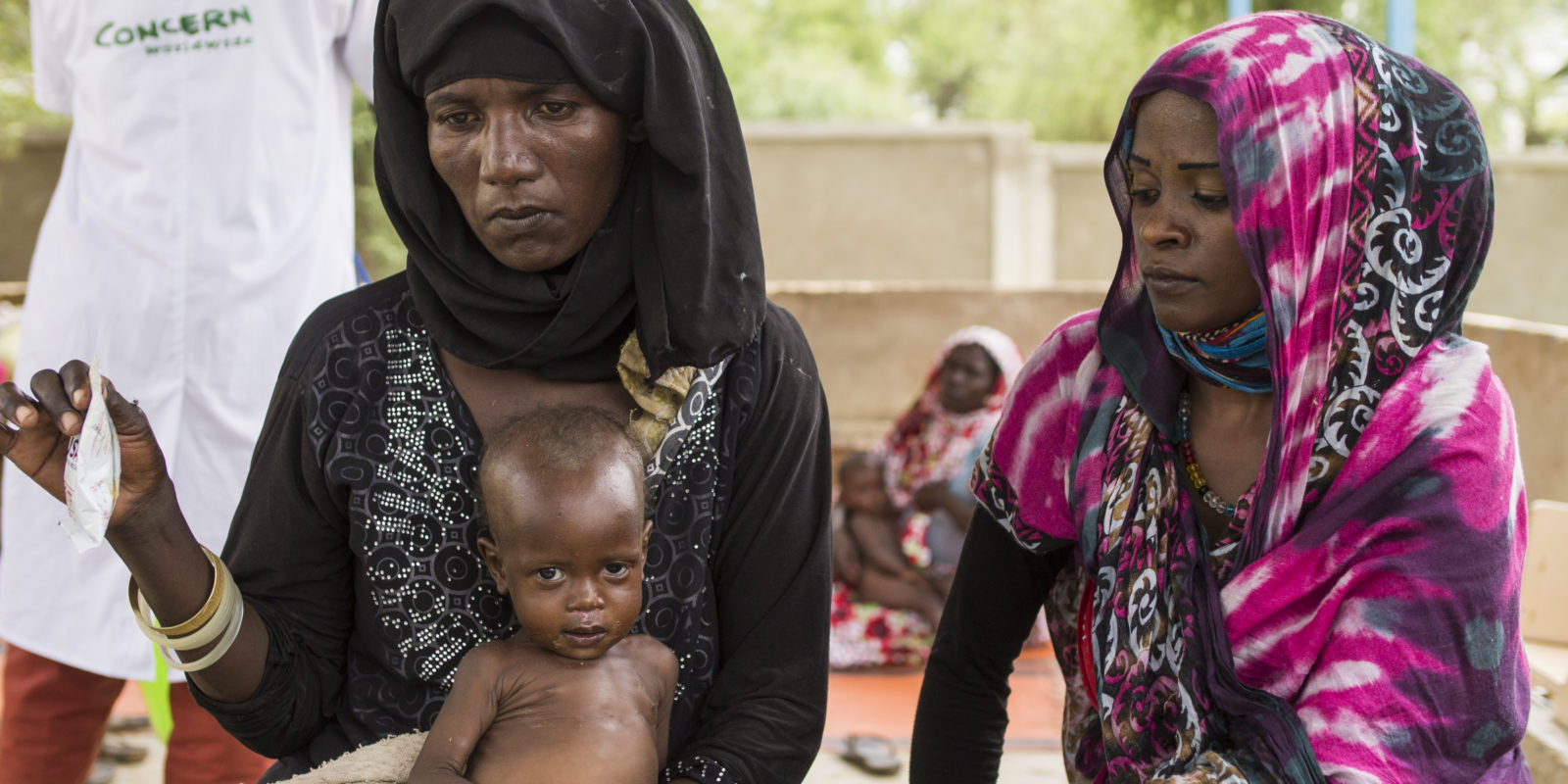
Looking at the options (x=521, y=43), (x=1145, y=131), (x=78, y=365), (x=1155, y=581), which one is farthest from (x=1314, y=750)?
(x=78, y=365)

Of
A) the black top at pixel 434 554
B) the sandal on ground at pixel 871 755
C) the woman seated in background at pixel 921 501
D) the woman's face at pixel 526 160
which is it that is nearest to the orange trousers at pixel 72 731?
the black top at pixel 434 554

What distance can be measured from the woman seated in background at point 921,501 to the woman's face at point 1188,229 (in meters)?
4.46

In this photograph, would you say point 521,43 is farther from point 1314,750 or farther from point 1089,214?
point 1089,214

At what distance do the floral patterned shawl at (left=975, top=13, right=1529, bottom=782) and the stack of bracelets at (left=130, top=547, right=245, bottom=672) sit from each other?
4.36 ft

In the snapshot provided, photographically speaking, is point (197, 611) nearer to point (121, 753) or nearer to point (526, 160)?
point (526, 160)

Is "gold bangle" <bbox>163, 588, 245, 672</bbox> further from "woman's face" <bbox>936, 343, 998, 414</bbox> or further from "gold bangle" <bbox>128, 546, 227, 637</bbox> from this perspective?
"woman's face" <bbox>936, 343, 998, 414</bbox>

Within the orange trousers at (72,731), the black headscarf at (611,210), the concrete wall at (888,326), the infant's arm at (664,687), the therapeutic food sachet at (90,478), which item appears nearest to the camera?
the therapeutic food sachet at (90,478)

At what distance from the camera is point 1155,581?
1997 mm

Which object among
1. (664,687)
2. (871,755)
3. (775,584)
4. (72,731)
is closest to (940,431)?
(871,755)

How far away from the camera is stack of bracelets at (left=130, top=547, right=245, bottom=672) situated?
6.11ft

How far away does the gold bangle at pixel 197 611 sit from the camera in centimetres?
186

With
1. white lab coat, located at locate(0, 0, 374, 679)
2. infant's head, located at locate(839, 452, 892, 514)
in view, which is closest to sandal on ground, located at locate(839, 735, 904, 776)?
infant's head, located at locate(839, 452, 892, 514)

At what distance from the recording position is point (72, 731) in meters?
2.80

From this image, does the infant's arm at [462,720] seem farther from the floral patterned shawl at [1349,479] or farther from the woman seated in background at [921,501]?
the woman seated in background at [921,501]
